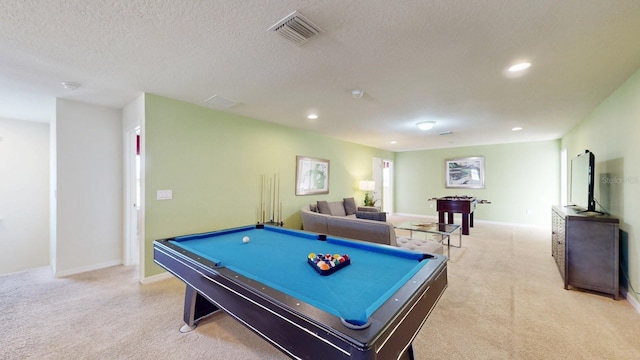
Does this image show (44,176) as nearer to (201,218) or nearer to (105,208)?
(105,208)

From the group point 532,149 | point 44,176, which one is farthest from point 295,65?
point 532,149

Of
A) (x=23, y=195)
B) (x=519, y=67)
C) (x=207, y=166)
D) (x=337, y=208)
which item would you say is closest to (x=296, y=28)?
(x=519, y=67)

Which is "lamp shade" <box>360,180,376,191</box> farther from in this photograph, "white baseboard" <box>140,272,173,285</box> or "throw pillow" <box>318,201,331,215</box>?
"white baseboard" <box>140,272,173,285</box>

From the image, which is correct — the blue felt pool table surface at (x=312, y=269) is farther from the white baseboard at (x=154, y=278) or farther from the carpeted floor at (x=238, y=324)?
the white baseboard at (x=154, y=278)

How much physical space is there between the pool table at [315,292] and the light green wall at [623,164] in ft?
8.18

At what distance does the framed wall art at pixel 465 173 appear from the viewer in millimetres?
7453

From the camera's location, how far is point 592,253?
9.25 ft

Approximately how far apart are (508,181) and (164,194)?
817cm

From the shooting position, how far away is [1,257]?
159 inches

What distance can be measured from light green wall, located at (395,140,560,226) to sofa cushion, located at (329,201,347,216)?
142 inches

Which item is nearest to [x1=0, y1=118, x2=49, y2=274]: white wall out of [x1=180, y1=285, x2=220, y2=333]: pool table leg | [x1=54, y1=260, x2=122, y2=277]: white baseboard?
[x1=54, y1=260, x2=122, y2=277]: white baseboard

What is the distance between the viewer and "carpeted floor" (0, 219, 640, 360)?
1.92m

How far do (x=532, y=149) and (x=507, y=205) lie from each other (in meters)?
1.60

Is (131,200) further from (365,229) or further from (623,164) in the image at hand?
(623,164)
